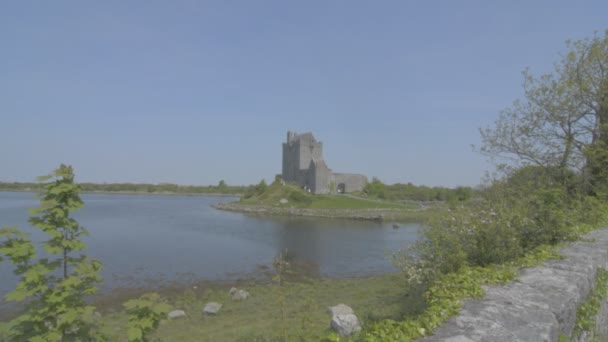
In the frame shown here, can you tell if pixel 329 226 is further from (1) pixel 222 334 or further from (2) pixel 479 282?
(2) pixel 479 282

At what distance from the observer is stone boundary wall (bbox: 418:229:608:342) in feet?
9.16

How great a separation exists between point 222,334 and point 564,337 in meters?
8.86

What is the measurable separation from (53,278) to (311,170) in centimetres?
6755

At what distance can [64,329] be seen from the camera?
13.3ft

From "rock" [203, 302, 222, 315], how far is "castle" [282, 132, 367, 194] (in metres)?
56.4

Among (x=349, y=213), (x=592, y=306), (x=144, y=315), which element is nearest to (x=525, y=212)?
(x=592, y=306)

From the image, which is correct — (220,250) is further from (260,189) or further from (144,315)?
(260,189)

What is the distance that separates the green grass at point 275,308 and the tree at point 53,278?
3.92 meters

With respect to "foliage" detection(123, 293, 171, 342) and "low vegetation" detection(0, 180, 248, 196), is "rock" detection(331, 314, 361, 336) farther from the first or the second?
"low vegetation" detection(0, 180, 248, 196)

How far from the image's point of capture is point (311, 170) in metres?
71.6

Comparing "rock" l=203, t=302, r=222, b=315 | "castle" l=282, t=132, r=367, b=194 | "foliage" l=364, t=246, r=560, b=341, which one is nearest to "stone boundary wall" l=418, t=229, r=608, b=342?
"foliage" l=364, t=246, r=560, b=341

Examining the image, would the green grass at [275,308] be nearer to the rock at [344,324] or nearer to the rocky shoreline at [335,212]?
the rock at [344,324]

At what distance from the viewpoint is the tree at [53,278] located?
3.94 metres

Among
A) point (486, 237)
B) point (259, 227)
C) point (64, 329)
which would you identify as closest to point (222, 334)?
point (64, 329)
